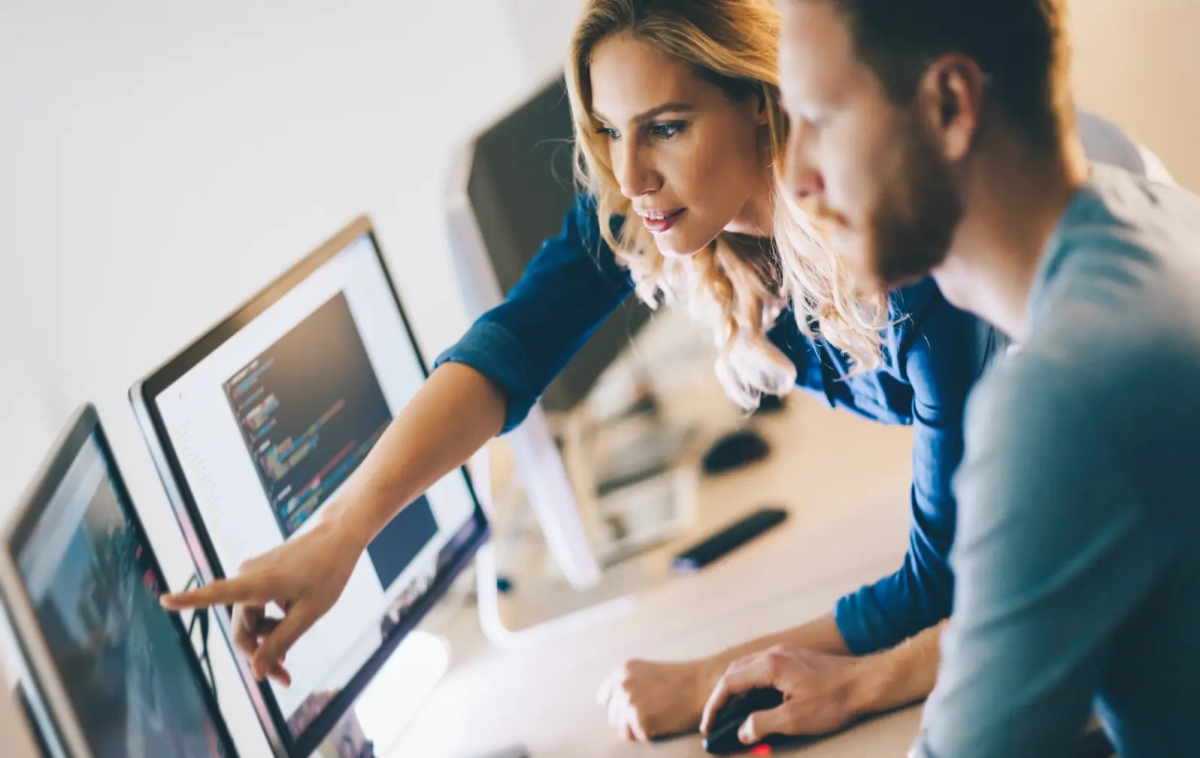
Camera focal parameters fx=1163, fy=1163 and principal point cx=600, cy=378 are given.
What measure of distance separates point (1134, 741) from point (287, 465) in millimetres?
782

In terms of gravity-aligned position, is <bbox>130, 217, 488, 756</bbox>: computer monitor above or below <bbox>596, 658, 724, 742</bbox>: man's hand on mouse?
above

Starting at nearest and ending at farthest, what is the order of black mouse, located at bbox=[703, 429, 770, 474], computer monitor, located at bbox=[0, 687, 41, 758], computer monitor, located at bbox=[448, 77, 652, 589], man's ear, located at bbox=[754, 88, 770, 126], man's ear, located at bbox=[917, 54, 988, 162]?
man's ear, located at bbox=[917, 54, 988, 162] < computer monitor, located at bbox=[0, 687, 41, 758] < man's ear, located at bbox=[754, 88, 770, 126] < computer monitor, located at bbox=[448, 77, 652, 589] < black mouse, located at bbox=[703, 429, 770, 474]

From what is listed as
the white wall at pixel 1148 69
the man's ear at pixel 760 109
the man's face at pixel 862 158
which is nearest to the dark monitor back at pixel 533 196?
the man's ear at pixel 760 109

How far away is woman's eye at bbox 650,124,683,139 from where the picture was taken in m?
1.14

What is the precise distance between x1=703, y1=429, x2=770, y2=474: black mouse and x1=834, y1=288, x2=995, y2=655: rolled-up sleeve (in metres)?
0.54

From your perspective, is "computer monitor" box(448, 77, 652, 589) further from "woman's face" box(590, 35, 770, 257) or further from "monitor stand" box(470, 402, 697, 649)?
"woman's face" box(590, 35, 770, 257)

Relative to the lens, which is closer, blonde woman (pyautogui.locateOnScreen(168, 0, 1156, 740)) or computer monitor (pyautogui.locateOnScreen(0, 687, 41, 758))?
computer monitor (pyautogui.locateOnScreen(0, 687, 41, 758))

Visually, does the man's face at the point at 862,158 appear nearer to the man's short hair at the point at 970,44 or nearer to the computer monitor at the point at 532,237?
the man's short hair at the point at 970,44

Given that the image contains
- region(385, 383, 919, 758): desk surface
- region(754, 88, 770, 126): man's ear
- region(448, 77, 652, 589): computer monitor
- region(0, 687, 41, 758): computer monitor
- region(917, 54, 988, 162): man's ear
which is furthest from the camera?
region(448, 77, 652, 589): computer monitor

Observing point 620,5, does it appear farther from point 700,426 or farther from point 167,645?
point 700,426

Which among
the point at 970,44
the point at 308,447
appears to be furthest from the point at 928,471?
the point at 308,447

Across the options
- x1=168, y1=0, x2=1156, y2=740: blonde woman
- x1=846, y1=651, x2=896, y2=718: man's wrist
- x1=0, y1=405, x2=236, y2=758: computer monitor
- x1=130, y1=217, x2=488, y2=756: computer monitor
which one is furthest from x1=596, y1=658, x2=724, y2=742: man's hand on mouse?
x1=0, y1=405, x2=236, y2=758: computer monitor

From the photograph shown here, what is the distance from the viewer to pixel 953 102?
70 centimetres

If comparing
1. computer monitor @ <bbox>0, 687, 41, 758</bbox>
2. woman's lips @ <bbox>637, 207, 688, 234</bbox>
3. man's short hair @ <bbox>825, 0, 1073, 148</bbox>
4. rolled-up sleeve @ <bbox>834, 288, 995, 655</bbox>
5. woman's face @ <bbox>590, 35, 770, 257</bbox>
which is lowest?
rolled-up sleeve @ <bbox>834, 288, 995, 655</bbox>
